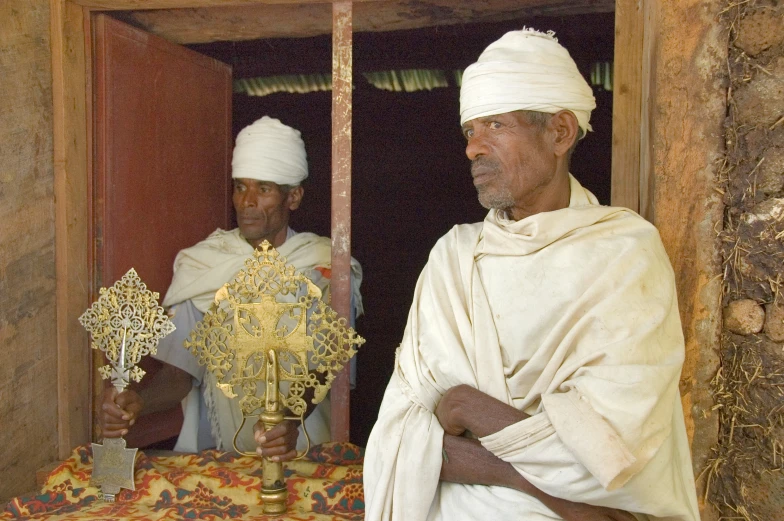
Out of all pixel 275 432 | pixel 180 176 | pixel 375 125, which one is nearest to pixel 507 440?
pixel 275 432

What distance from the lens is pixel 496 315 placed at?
89.7 inches

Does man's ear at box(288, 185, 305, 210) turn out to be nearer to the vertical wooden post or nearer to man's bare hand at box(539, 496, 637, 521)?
the vertical wooden post

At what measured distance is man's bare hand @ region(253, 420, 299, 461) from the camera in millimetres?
2715

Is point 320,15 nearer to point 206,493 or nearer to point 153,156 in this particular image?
point 153,156

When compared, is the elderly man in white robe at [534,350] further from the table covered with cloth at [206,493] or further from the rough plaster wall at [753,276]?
the table covered with cloth at [206,493]

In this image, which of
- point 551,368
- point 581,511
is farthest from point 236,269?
point 581,511

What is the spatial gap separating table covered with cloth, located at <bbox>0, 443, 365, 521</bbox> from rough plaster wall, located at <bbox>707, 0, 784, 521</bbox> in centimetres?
114

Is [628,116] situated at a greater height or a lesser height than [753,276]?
greater

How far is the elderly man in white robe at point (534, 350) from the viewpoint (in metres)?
2.01

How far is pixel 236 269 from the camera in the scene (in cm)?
358

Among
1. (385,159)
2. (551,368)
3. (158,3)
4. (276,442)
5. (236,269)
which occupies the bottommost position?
(276,442)

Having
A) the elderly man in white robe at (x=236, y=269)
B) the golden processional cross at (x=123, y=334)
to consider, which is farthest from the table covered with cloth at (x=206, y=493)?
the elderly man in white robe at (x=236, y=269)

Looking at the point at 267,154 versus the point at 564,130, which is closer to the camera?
the point at 564,130

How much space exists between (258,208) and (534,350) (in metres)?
1.73
